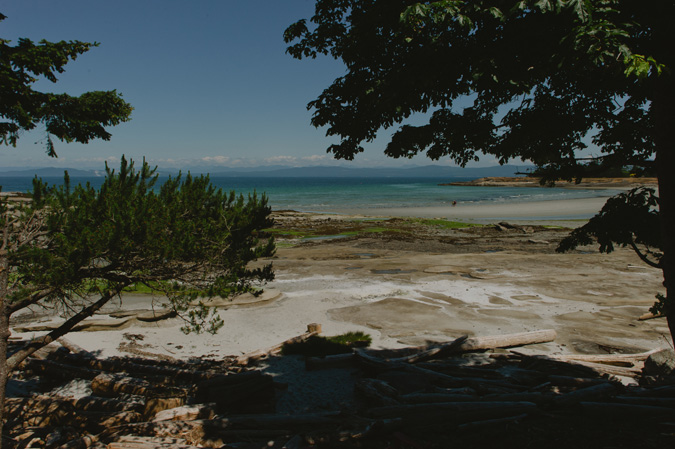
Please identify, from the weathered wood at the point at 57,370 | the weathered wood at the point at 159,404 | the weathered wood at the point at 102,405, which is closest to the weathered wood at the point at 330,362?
the weathered wood at the point at 159,404

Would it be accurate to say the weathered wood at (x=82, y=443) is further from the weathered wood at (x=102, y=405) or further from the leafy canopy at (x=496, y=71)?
the leafy canopy at (x=496, y=71)

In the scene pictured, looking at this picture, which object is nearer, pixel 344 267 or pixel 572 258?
pixel 344 267

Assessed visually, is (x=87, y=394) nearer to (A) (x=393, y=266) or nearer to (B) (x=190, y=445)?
(B) (x=190, y=445)

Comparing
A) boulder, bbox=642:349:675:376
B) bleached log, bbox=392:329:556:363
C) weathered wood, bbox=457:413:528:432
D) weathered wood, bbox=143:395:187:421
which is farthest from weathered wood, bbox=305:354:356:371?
boulder, bbox=642:349:675:376

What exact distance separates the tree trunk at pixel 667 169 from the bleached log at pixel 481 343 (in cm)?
546

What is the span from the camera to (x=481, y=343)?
1098 centimetres

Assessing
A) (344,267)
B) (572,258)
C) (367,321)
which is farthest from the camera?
(572,258)

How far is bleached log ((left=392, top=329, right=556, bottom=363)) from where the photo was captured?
33.1ft

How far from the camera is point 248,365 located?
1030 centimetres

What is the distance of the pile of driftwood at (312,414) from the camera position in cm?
613

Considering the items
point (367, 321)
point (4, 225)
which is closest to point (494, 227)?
point (367, 321)

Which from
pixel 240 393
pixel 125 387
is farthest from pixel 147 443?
pixel 125 387

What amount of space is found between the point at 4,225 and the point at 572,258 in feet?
90.1

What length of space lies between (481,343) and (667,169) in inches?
273
